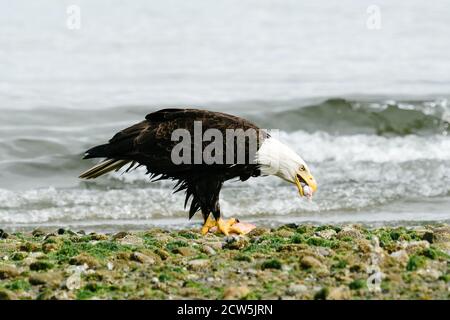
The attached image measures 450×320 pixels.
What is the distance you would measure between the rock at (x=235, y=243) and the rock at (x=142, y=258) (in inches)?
39.7

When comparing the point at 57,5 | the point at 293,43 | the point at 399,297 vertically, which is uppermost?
the point at 57,5

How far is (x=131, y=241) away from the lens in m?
9.20

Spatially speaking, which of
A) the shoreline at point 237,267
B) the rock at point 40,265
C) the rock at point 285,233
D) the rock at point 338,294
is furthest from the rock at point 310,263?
the rock at point 40,265

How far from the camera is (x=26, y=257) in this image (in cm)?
834

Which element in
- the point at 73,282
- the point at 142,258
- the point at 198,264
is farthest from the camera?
the point at 142,258

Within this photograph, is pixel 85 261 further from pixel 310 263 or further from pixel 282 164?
pixel 282 164

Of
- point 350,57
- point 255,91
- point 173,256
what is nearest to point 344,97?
point 255,91

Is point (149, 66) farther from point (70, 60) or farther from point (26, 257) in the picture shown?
point (26, 257)

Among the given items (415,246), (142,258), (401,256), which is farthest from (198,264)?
(415,246)

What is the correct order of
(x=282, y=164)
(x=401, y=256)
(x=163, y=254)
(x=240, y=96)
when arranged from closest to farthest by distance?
(x=401, y=256) → (x=163, y=254) → (x=282, y=164) → (x=240, y=96)

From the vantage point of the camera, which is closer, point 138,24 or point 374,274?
point 374,274

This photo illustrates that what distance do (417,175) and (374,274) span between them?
29.0 feet

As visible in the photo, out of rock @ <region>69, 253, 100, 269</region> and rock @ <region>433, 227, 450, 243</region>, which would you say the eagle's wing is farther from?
rock @ <region>69, 253, 100, 269</region>

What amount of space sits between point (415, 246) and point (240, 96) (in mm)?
15484
